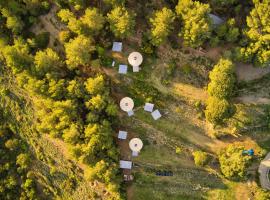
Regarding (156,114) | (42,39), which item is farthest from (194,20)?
(42,39)

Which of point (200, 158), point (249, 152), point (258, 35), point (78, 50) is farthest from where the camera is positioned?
point (249, 152)

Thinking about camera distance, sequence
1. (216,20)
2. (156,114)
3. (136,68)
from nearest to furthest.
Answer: (216,20), (136,68), (156,114)

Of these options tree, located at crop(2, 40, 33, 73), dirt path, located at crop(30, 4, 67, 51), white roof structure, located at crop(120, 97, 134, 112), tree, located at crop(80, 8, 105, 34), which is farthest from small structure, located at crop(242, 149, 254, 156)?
tree, located at crop(2, 40, 33, 73)

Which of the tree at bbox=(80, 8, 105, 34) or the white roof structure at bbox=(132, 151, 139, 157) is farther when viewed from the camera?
the white roof structure at bbox=(132, 151, 139, 157)

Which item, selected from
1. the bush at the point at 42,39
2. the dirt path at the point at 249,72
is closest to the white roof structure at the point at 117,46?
the bush at the point at 42,39

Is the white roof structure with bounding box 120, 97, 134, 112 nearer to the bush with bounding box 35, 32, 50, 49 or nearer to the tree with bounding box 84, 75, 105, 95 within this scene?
the tree with bounding box 84, 75, 105, 95

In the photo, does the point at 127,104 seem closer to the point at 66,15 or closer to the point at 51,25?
the point at 66,15
